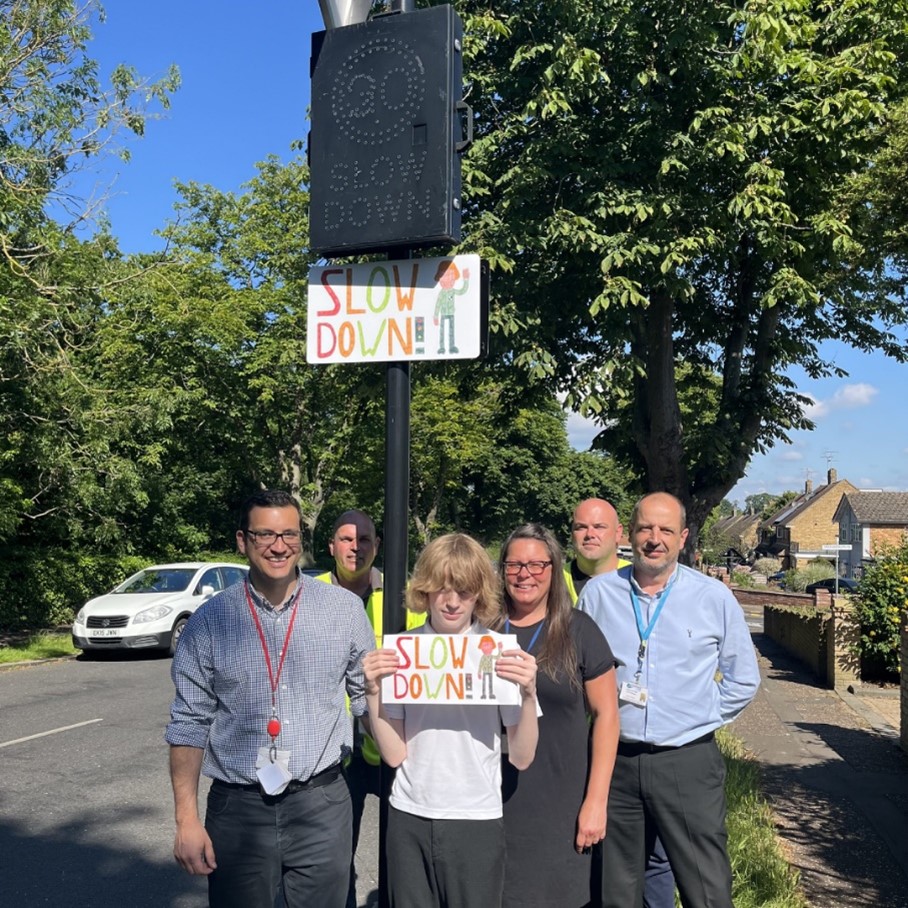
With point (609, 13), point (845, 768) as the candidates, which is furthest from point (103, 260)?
point (845, 768)

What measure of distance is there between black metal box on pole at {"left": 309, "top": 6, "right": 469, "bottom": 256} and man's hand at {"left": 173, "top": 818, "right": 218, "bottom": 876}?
1.90 metres

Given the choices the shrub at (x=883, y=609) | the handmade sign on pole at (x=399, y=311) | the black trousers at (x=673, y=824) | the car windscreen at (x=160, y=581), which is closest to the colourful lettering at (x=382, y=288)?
the handmade sign on pole at (x=399, y=311)

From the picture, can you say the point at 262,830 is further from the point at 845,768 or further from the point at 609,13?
the point at 609,13

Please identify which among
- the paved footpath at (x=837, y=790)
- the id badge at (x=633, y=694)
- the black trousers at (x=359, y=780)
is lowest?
the paved footpath at (x=837, y=790)

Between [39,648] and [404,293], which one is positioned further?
[39,648]

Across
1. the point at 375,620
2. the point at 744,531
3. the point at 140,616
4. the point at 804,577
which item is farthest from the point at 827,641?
the point at 744,531

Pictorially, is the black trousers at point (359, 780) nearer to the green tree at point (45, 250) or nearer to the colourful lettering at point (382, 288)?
the colourful lettering at point (382, 288)

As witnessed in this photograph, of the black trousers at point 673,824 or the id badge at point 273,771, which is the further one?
the black trousers at point 673,824

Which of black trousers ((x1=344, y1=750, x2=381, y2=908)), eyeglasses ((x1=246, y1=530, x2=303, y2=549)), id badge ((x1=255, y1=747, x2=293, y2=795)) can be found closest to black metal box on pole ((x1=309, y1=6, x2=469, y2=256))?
eyeglasses ((x1=246, y1=530, x2=303, y2=549))

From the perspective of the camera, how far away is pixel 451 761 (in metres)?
3.13

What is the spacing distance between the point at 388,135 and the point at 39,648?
16164 mm

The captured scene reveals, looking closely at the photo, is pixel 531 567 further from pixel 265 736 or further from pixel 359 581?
pixel 359 581

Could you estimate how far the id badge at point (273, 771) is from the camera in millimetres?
3100

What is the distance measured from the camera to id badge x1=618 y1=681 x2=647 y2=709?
3857 millimetres
